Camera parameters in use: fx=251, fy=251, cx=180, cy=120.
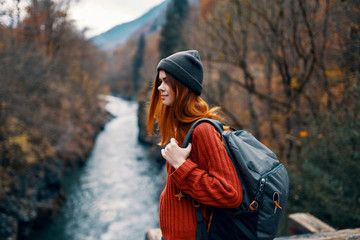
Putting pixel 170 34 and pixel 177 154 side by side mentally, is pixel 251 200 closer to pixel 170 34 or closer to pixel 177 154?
pixel 177 154

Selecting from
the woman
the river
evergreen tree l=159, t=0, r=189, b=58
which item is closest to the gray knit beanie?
the woman

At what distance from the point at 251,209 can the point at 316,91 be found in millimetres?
7124

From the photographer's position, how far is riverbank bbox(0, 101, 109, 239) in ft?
26.9

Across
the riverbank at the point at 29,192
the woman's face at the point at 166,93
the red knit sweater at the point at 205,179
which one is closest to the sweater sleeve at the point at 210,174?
the red knit sweater at the point at 205,179

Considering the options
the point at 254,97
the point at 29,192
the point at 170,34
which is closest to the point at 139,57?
the point at 170,34

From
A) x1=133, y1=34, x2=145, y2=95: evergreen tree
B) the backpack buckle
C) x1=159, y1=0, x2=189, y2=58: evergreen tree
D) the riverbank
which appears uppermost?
the backpack buckle

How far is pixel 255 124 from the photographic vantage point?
345 inches

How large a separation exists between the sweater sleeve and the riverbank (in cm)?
868

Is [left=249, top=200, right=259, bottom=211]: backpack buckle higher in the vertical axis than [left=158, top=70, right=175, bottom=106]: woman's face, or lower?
lower

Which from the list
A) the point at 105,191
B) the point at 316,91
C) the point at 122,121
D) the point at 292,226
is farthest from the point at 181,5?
the point at 292,226

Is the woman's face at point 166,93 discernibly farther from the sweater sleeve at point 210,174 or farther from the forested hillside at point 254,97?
the forested hillside at point 254,97

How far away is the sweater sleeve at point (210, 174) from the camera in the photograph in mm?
1201

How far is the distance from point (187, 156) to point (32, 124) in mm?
11925

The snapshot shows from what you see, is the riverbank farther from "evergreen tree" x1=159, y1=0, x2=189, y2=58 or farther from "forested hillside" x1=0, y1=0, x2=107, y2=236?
"evergreen tree" x1=159, y1=0, x2=189, y2=58
